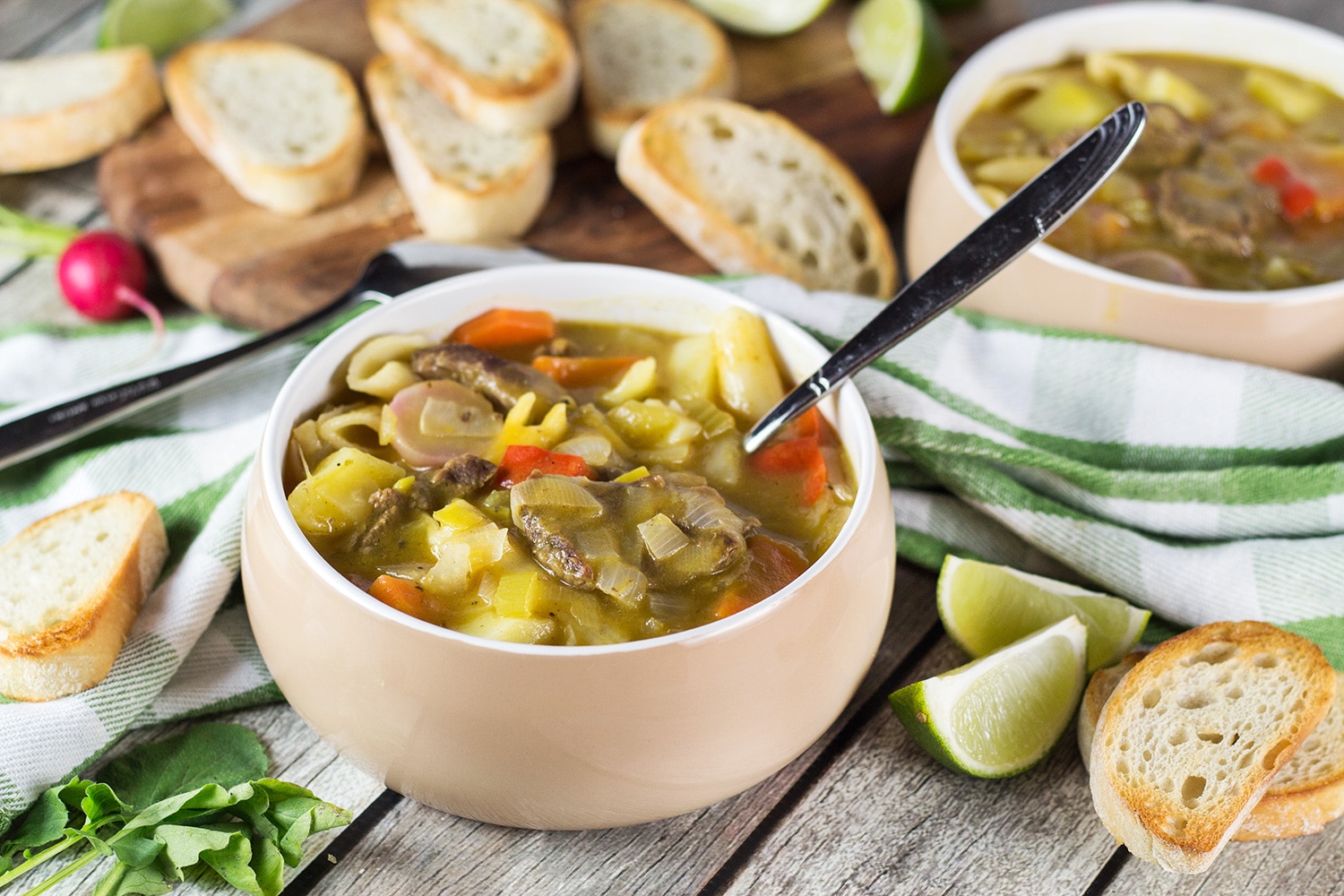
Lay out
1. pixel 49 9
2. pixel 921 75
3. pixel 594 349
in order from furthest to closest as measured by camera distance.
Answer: pixel 49 9 → pixel 921 75 → pixel 594 349

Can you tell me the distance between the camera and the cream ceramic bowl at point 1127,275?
2.46 metres

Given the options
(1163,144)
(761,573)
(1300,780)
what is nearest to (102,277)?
(761,573)

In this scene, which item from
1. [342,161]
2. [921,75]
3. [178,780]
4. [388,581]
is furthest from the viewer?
[921,75]

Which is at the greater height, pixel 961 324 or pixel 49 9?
pixel 49 9

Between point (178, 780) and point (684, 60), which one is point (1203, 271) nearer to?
point (684, 60)

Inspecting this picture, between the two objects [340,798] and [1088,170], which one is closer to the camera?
[340,798]

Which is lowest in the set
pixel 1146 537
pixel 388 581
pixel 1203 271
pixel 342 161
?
pixel 1146 537

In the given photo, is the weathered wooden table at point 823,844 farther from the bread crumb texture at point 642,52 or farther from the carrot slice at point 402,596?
the bread crumb texture at point 642,52

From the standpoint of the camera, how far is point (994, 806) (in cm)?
197

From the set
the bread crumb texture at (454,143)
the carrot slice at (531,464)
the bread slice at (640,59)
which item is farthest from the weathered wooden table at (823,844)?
the bread slice at (640,59)

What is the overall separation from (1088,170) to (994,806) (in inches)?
42.1

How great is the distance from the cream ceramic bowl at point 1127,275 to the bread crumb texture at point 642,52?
0.96 metres

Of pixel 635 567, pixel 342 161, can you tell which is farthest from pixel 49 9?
pixel 635 567

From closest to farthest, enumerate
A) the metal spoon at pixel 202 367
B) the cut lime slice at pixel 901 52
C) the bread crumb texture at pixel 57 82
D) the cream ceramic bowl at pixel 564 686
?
the cream ceramic bowl at pixel 564 686 < the metal spoon at pixel 202 367 < the bread crumb texture at pixel 57 82 < the cut lime slice at pixel 901 52
